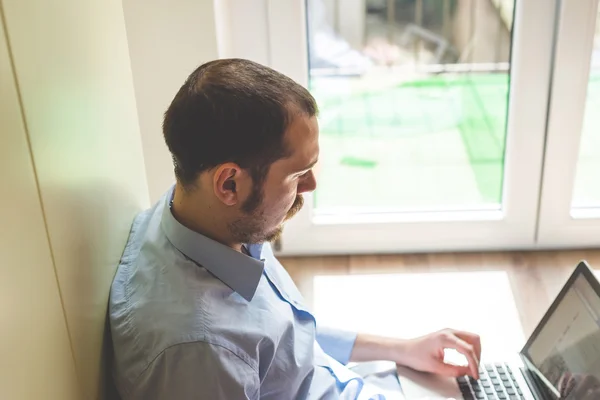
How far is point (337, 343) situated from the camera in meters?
1.33

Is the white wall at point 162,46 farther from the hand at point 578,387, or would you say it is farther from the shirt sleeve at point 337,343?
the hand at point 578,387

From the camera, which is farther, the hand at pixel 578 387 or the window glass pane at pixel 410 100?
the window glass pane at pixel 410 100

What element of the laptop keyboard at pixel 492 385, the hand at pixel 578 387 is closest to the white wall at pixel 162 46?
the laptop keyboard at pixel 492 385

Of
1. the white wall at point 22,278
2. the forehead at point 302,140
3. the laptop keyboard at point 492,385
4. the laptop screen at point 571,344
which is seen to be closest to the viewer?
the white wall at point 22,278

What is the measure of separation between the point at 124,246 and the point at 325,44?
1.10m

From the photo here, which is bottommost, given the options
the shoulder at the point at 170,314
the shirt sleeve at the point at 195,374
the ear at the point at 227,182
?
the shirt sleeve at the point at 195,374

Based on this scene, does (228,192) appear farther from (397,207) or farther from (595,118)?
(595,118)

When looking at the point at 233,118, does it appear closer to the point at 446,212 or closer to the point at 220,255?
the point at 220,255

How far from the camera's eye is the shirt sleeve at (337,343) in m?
1.32

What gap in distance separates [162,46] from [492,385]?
41.9 inches

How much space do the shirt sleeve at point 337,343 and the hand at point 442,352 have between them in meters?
0.11

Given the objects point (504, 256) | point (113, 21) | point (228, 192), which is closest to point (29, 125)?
point (228, 192)

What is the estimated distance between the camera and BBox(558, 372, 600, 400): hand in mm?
1042

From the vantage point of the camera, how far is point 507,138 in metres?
2.06
